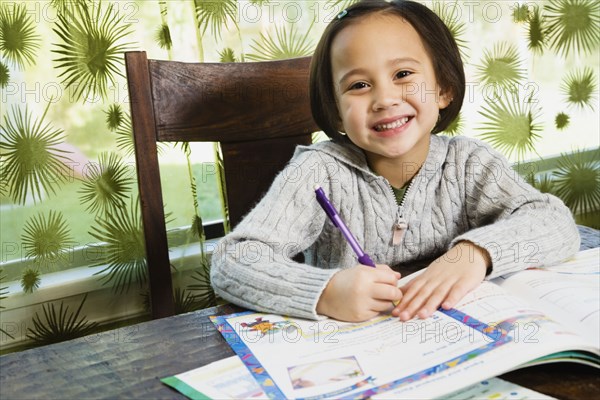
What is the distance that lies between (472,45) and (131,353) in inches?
47.8

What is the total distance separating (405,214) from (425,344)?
41 centimetres

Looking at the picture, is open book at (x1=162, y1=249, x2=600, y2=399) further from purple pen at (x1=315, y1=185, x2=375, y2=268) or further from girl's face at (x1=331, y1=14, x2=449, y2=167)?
girl's face at (x1=331, y1=14, x2=449, y2=167)

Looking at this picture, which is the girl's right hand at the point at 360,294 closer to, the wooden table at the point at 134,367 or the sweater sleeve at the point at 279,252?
the sweater sleeve at the point at 279,252

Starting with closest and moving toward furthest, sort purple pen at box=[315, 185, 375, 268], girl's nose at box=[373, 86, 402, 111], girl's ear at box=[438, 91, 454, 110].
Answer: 1. purple pen at box=[315, 185, 375, 268]
2. girl's nose at box=[373, 86, 402, 111]
3. girl's ear at box=[438, 91, 454, 110]

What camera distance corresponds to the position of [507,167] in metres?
0.98

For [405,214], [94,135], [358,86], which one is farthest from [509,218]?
A: [94,135]

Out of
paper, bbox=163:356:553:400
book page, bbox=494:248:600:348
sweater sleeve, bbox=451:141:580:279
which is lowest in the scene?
paper, bbox=163:356:553:400

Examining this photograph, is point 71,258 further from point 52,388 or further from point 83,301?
point 52,388

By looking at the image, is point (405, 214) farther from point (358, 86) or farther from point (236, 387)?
point (236, 387)

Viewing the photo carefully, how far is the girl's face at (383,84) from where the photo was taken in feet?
2.98

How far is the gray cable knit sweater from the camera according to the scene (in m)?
0.82

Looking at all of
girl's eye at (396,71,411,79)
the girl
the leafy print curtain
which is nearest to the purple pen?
the girl

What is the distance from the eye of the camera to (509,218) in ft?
2.93

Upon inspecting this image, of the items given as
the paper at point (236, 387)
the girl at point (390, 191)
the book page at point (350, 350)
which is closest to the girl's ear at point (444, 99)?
the girl at point (390, 191)
